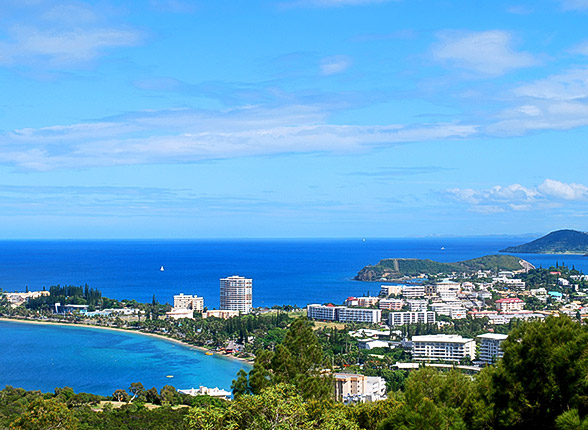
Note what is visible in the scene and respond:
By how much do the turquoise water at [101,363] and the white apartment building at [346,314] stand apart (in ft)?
36.5

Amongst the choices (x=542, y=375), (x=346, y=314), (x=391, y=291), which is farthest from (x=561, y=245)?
(x=542, y=375)

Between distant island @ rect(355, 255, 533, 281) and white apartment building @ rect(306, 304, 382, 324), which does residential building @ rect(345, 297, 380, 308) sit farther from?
distant island @ rect(355, 255, 533, 281)

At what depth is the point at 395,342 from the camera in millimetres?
33594

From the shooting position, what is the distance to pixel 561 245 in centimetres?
12338

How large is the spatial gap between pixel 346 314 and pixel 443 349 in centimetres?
1227

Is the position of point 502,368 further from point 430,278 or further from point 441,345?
point 430,278

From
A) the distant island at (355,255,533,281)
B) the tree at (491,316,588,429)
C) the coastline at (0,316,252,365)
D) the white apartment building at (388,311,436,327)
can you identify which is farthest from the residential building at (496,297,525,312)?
the tree at (491,316,588,429)

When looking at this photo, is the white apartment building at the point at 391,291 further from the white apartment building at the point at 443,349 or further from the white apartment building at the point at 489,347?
the white apartment building at the point at 489,347

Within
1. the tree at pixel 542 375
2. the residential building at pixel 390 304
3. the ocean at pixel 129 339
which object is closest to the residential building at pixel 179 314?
the ocean at pixel 129 339

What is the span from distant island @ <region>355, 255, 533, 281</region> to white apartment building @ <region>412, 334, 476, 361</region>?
4066 centimetres

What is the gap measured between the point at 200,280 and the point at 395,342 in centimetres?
4089

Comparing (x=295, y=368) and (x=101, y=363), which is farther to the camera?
(x=101, y=363)

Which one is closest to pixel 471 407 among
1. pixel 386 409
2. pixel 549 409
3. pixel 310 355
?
pixel 549 409

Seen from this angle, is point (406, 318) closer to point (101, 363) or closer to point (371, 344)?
point (371, 344)
